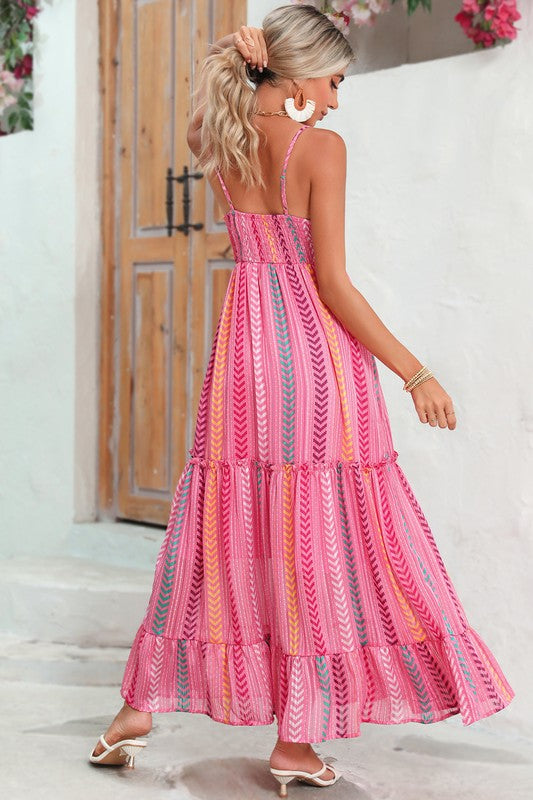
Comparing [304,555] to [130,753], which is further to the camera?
[130,753]

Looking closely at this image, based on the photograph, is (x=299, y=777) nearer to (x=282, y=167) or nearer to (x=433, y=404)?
(x=433, y=404)

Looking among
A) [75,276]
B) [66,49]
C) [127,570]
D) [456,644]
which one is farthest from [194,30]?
[456,644]

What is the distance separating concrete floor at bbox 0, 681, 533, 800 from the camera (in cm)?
259

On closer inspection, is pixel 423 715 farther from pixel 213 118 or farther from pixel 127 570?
pixel 127 570

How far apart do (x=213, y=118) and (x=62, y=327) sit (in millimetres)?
2452

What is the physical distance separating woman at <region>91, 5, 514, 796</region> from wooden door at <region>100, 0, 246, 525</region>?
185 cm

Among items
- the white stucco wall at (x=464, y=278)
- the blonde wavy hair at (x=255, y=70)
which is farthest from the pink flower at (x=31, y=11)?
the blonde wavy hair at (x=255, y=70)

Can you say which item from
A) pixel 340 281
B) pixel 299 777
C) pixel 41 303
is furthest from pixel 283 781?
pixel 41 303

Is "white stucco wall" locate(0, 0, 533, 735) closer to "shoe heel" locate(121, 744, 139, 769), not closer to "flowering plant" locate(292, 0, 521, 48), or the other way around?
"flowering plant" locate(292, 0, 521, 48)

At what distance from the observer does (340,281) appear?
2.39m

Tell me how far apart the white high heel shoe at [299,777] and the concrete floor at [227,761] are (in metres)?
0.02

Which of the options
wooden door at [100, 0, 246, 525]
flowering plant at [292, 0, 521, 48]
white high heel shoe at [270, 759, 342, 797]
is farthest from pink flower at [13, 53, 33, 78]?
white high heel shoe at [270, 759, 342, 797]

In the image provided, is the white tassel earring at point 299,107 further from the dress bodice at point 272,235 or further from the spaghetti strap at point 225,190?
the spaghetti strap at point 225,190

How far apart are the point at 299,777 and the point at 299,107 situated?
1.47m
